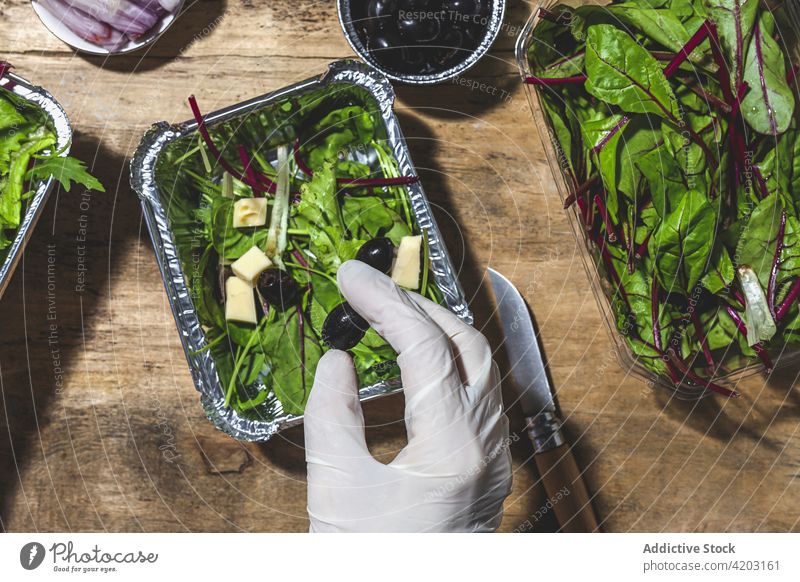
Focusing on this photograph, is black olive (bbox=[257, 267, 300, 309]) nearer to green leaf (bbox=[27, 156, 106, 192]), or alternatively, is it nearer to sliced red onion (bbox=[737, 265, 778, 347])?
green leaf (bbox=[27, 156, 106, 192])

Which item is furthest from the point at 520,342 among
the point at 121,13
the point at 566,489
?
the point at 121,13

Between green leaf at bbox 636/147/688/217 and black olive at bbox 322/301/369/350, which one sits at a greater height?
green leaf at bbox 636/147/688/217

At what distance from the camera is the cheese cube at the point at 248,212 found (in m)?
1.14

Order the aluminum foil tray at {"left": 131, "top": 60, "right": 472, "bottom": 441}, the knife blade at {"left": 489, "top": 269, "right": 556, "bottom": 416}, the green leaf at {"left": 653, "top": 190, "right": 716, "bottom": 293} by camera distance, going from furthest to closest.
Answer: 1. the knife blade at {"left": 489, "top": 269, "right": 556, "bottom": 416}
2. the aluminum foil tray at {"left": 131, "top": 60, "right": 472, "bottom": 441}
3. the green leaf at {"left": 653, "top": 190, "right": 716, "bottom": 293}

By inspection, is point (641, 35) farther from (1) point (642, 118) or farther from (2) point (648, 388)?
(2) point (648, 388)

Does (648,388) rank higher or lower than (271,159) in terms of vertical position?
lower

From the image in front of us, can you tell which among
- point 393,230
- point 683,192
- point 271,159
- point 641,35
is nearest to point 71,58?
point 271,159

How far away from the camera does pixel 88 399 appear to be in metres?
1.26

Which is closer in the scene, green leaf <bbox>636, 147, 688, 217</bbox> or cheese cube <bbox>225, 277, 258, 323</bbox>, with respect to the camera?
green leaf <bbox>636, 147, 688, 217</bbox>

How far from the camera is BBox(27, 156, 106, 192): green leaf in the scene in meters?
1.06

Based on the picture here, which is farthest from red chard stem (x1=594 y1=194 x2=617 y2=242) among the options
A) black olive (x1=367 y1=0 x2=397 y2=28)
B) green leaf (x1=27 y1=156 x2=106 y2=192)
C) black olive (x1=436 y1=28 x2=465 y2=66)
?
green leaf (x1=27 y1=156 x2=106 y2=192)

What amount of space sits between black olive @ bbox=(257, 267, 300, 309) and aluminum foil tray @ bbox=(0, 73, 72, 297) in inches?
16.1

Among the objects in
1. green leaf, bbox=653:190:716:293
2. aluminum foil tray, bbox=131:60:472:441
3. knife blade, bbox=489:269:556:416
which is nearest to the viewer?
green leaf, bbox=653:190:716:293
